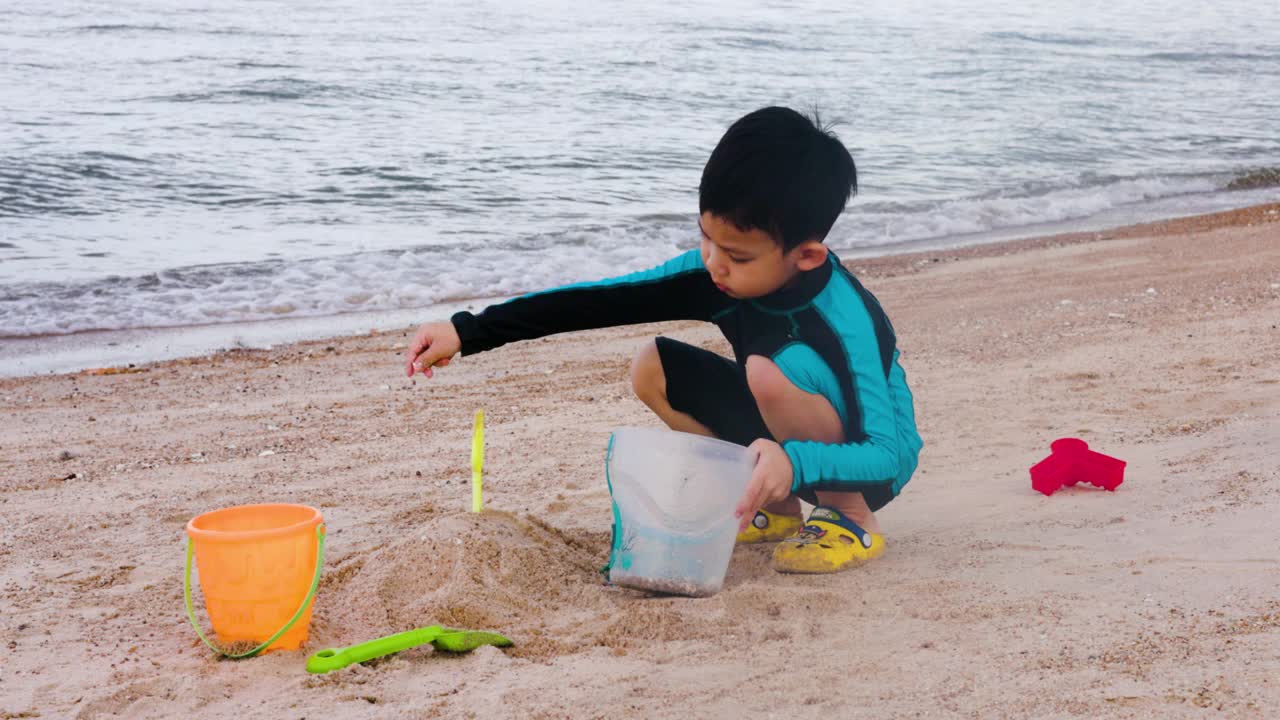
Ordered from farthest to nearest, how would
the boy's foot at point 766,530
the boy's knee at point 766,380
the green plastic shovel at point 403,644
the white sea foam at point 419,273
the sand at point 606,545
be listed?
the white sea foam at point 419,273
the boy's foot at point 766,530
the boy's knee at point 766,380
the green plastic shovel at point 403,644
the sand at point 606,545

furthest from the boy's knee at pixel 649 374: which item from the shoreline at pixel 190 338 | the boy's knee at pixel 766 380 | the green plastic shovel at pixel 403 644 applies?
the shoreline at pixel 190 338

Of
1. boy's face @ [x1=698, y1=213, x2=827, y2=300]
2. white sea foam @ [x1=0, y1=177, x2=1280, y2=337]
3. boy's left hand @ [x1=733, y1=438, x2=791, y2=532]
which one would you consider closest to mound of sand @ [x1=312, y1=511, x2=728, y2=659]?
boy's left hand @ [x1=733, y1=438, x2=791, y2=532]

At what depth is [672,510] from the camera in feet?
8.30

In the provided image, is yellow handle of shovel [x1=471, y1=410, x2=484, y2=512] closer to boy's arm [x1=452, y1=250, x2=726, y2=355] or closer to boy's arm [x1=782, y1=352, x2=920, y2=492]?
boy's arm [x1=452, y1=250, x2=726, y2=355]

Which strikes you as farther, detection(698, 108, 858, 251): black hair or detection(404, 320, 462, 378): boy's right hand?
detection(404, 320, 462, 378): boy's right hand

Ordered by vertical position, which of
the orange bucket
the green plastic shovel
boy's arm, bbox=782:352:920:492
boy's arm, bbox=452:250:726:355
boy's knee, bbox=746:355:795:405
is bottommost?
the green plastic shovel

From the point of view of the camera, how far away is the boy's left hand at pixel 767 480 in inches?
89.4

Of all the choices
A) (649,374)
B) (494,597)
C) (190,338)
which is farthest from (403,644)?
(190,338)

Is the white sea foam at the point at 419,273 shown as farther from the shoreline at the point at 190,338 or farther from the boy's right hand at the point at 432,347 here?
the boy's right hand at the point at 432,347

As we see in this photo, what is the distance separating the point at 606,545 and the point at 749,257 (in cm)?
90

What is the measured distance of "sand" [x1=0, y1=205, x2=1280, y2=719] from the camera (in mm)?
1979

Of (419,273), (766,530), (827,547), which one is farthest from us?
(419,273)

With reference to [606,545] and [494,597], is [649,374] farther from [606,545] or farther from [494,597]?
[494,597]

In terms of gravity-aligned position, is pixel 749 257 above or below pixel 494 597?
above
